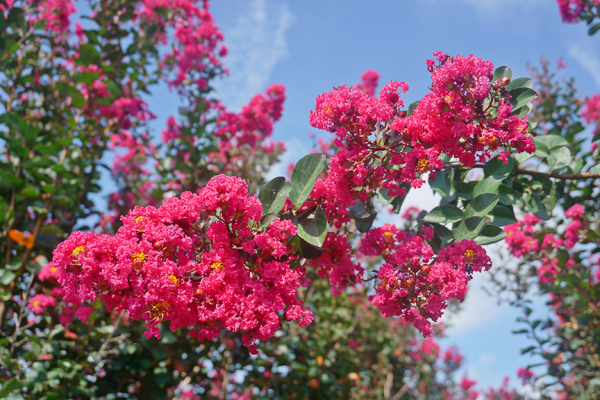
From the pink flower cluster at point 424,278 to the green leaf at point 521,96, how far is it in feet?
1.96

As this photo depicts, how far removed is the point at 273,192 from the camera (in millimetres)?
1592

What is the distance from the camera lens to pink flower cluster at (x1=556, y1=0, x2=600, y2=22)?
13.4ft

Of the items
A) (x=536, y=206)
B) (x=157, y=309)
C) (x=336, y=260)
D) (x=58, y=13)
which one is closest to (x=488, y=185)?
(x=536, y=206)

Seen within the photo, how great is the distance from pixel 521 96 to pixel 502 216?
51 cm

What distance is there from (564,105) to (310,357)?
12.7ft

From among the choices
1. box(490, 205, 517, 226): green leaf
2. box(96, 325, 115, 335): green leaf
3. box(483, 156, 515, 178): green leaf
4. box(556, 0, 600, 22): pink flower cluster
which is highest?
box(556, 0, 600, 22): pink flower cluster

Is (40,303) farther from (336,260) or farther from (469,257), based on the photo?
(469,257)

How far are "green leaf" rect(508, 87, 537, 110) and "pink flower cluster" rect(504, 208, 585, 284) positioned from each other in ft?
5.17

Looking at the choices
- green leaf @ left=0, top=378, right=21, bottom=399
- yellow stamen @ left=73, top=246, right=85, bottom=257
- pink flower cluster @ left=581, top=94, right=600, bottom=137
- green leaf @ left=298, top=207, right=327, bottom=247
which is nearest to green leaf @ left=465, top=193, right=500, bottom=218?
green leaf @ left=298, top=207, right=327, bottom=247

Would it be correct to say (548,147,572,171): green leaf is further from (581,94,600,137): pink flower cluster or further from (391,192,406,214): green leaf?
(581,94,600,137): pink flower cluster

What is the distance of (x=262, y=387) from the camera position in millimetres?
3900

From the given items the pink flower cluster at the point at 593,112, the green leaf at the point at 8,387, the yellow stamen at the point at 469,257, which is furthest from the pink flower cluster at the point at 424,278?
the pink flower cluster at the point at 593,112

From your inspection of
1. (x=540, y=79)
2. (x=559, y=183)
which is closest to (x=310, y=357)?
(x=559, y=183)

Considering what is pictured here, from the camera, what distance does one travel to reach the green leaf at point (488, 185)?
Result: 168 centimetres
